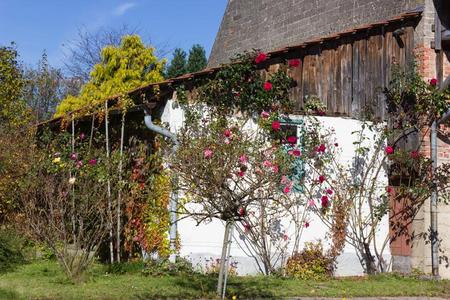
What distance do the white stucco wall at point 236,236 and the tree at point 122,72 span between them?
836 centimetres

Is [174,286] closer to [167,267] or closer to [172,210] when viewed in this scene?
[167,267]

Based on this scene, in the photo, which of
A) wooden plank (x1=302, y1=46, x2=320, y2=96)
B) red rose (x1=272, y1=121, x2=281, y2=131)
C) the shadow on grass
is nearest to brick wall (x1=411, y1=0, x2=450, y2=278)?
wooden plank (x1=302, y1=46, x2=320, y2=96)

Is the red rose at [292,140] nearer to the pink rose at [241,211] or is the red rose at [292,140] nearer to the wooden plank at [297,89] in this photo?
the wooden plank at [297,89]

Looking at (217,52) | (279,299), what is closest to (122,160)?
(279,299)

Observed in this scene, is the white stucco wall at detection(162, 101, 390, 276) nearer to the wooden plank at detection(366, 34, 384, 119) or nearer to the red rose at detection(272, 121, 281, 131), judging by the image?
the wooden plank at detection(366, 34, 384, 119)

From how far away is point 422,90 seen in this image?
1166cm

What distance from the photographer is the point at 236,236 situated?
11.1 metres

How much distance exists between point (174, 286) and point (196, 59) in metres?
22.8

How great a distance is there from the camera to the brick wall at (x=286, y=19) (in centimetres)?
1373

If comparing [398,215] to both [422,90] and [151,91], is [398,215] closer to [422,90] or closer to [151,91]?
[422,90]

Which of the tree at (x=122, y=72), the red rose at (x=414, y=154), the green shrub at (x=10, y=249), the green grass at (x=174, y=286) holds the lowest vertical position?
the green grass at (x=174, y=286)

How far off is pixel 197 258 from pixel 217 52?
28.8 ft

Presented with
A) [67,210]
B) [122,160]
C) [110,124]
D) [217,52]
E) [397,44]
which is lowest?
[67,210]

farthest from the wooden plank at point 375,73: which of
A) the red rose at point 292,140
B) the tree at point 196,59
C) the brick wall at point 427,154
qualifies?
the tree at point 196,59
